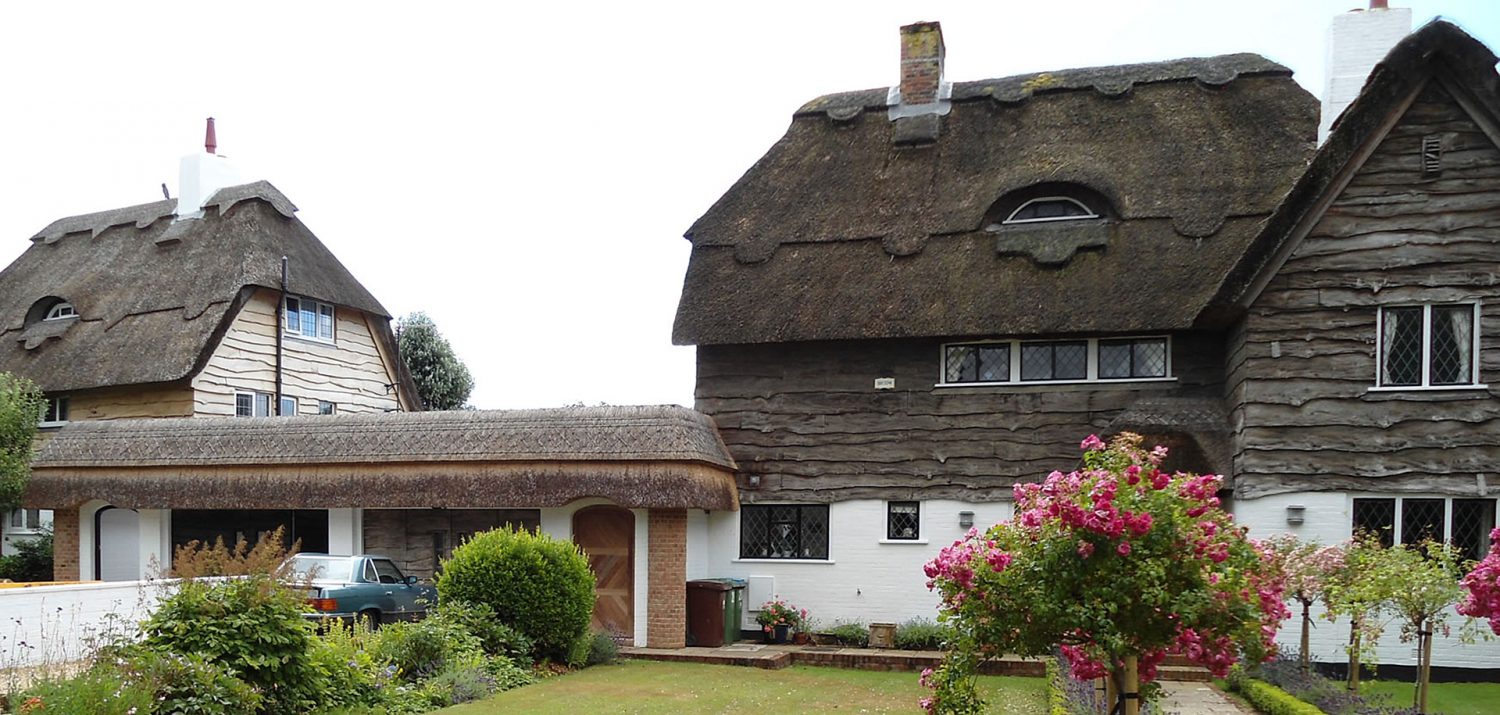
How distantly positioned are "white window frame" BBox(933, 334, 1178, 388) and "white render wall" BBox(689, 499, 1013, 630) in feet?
6.23

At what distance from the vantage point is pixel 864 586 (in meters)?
19.2

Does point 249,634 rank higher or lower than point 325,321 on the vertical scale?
lower

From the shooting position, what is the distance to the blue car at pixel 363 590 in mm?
17172

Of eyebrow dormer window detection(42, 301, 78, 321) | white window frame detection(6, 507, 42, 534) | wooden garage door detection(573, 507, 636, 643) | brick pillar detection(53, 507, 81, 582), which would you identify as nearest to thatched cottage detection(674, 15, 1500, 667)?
wooden garage door detection(573, 507, 636, 643)

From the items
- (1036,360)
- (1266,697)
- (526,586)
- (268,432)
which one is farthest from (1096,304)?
(268,432)

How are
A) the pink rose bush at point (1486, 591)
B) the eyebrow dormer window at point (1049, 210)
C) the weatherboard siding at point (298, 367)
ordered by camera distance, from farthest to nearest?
the weatherboard siding at point (298, 367)
the eyebrow dormer window at point (1049, 210)
the pink rose bush at point (1486, 591)

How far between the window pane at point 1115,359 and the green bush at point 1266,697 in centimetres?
536

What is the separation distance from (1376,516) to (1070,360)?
4.79 metres

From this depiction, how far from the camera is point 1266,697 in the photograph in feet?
42.6

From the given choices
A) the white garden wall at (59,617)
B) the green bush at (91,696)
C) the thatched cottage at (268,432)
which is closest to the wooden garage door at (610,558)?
the thatched cottage at (268,432)

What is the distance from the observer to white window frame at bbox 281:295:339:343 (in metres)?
27.3

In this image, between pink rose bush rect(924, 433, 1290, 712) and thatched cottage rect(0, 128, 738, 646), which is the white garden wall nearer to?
thatched cottage rect(0, 128, 738, 646)

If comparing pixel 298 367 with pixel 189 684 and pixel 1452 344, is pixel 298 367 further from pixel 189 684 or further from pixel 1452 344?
pixel 1452 344

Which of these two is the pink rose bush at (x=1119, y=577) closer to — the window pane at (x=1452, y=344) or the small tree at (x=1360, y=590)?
the small tree at (x=1360, y=590)
